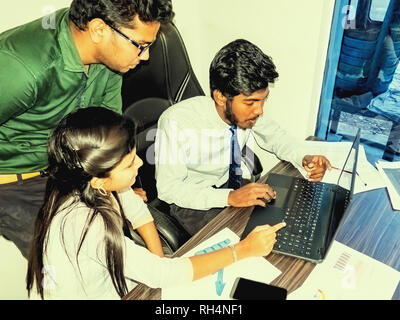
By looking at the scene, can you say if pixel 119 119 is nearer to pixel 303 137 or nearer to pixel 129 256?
pixel 129 256

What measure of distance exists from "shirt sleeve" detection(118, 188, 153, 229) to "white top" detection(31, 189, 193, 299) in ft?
0.93

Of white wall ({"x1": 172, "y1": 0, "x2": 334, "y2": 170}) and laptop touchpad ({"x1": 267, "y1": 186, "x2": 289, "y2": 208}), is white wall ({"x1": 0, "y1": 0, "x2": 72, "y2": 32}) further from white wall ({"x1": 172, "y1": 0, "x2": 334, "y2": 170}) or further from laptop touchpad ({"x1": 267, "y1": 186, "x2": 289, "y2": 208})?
laptop touchpad ({"x1": 267, "y1": 186, "x2": 289, "y2": 208})

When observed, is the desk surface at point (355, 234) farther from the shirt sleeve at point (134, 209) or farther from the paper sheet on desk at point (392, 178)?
the shirt sleeve at point (134, 209)

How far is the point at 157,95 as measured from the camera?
1443 millimetres

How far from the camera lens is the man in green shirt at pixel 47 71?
105 cm

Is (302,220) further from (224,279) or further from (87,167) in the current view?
(87,167)

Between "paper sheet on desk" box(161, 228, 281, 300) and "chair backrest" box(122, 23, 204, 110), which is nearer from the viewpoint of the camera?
"paper sheet on desk" box(161, 228, 281, 300)

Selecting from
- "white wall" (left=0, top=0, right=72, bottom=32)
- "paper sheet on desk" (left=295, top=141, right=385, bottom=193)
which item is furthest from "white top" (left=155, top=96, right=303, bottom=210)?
"white wall" (left=0, top=0, right=72, bottom=32)

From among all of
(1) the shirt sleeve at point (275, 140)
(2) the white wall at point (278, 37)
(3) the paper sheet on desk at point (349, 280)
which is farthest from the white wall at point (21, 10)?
(3) the paper sheet on desk at point (349, 280)

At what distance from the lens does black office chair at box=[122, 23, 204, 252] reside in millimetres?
1292

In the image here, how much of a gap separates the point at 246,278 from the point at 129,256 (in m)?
0.35

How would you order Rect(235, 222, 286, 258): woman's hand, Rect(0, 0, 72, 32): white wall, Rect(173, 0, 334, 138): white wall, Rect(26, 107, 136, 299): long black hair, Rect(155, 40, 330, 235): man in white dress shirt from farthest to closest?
Rect(173, 0, 334, 138): white wall → Rect(155, 40, 330, 235): man in white dress shirt → Rect(0, 0, 72, 32): white wall → Rect(235, 222, 286, 258): woman's hand → Rect(26, 107, 136, 299): long black hair

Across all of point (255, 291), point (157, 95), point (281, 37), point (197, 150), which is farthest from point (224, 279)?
point (281, 37)

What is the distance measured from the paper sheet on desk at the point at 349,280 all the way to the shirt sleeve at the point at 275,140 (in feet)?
1.85
